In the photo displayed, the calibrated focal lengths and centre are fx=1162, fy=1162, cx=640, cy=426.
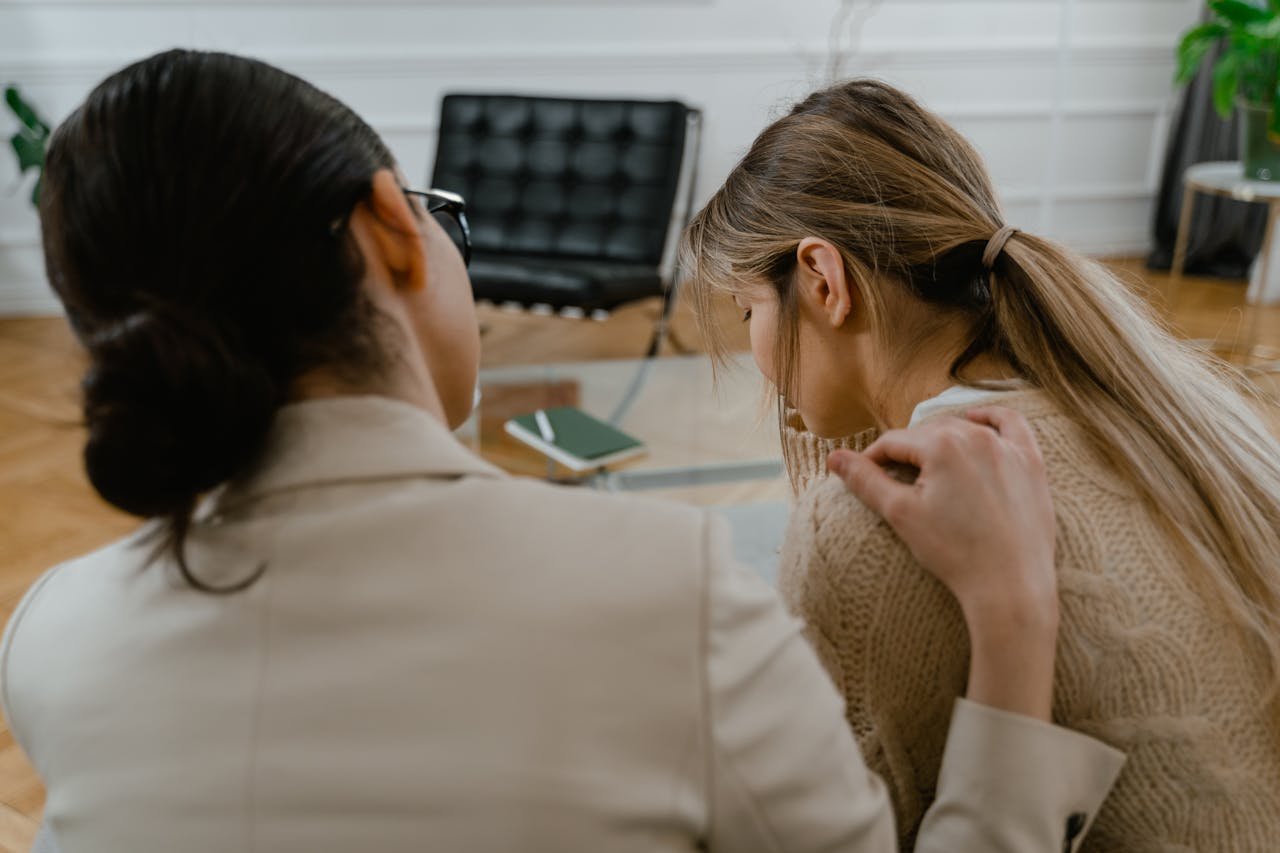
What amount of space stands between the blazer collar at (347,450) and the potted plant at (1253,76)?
336 centimetres

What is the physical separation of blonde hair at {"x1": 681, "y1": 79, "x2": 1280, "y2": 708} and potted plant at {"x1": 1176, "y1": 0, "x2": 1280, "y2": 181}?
2.60 m

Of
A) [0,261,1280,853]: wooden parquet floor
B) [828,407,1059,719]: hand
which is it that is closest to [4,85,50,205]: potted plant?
[0,261,1280,853]: wooden parquet floor

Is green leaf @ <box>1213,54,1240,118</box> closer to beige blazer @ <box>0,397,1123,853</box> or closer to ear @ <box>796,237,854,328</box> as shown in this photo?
ear @ <box>796,237,854,328</box>

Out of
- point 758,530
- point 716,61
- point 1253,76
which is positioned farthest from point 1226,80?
point 758,530

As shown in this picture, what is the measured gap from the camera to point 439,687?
571 mm

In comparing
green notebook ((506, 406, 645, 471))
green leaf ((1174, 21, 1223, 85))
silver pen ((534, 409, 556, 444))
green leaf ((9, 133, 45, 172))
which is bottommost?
green notebook ((506, 406, 645, 471))

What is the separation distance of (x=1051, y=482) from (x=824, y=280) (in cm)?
31

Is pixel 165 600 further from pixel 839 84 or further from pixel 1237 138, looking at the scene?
pixel 1237 138

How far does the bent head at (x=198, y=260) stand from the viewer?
1.96 feet

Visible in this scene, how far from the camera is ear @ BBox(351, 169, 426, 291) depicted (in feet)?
2.23

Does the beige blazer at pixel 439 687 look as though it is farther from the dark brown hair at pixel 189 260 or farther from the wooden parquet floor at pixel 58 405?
the wooden parquet floor at pixel 58 405

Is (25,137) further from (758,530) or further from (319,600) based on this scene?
(319,600)

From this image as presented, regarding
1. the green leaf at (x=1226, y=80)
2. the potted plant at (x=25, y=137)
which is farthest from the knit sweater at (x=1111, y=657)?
the potted plant at (x=25, y=137)

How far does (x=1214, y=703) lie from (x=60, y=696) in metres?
0.78
